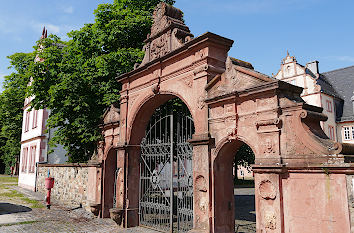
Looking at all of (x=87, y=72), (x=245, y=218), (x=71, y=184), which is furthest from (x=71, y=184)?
(x=245, y=218)

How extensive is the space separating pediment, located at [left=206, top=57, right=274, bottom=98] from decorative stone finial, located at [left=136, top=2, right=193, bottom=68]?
5.75ft

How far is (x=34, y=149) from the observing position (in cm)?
2073

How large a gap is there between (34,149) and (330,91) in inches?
1166

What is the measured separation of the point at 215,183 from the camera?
598 cm

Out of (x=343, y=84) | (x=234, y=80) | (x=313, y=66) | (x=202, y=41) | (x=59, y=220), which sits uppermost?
(x=313, y=66)

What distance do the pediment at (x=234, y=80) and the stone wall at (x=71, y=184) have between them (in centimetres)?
696

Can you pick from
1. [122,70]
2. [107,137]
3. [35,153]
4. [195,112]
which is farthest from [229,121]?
[35,153]

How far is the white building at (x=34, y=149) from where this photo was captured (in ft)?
63.4

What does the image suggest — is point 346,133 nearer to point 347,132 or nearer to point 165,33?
point 347,132

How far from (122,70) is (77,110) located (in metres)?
2.37

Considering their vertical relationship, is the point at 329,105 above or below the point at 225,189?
above

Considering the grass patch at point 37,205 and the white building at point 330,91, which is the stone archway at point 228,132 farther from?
the white building at point 330,91

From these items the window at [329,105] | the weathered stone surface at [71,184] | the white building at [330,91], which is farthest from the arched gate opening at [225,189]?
the window at [329,105]

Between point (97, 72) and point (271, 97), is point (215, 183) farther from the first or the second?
point (97, 72)
